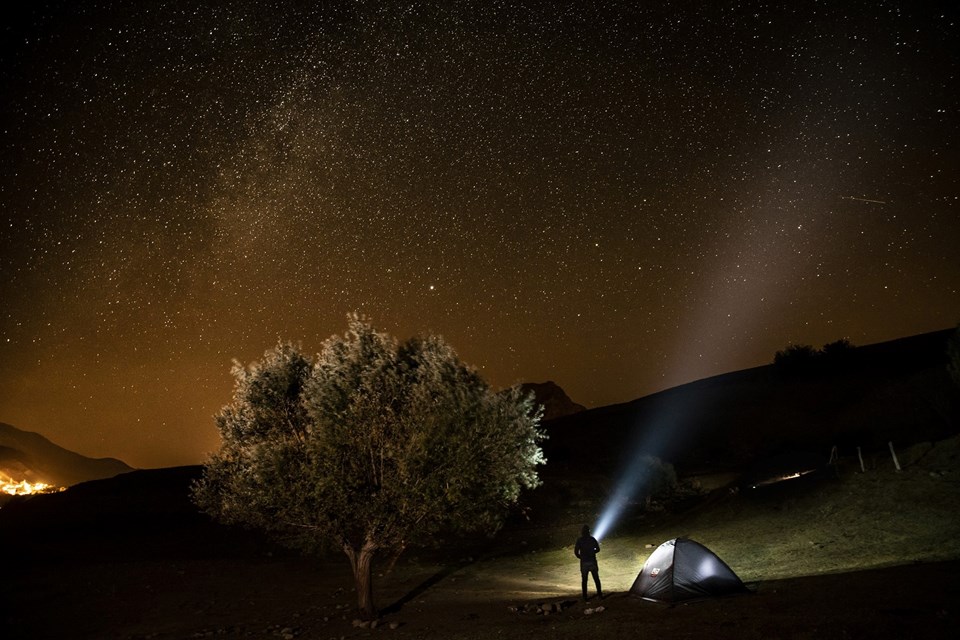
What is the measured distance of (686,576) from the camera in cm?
1711

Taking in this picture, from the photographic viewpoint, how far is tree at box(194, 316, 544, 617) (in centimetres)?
1619

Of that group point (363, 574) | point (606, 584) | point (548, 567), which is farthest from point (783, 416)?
point (363, 574)

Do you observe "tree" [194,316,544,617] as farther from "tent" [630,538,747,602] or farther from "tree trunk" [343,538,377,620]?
"tent" [630,538,747,602]

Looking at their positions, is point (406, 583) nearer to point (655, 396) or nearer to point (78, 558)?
point (78, 558)

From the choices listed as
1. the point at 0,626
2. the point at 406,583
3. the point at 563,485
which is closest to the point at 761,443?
the point at 563,485

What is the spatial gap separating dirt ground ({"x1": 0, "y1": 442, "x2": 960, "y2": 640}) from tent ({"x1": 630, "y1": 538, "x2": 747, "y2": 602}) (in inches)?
22.6

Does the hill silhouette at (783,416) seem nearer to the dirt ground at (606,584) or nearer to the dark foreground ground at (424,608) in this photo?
the dirt ground at (606,584)

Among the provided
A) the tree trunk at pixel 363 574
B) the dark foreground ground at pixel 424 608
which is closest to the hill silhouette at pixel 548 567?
the dark foreground ground at pixel 424 608

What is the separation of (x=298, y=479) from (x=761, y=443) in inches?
2592

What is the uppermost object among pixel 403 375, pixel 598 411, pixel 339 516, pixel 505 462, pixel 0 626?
pixel 598 411

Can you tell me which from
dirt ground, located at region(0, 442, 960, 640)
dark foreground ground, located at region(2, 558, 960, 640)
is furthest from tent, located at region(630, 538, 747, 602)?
dark foreground ground, located at region(2, 558, 960, 640)

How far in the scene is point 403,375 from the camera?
17375mm

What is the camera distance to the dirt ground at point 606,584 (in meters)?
13.8

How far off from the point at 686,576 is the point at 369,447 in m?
9.53
